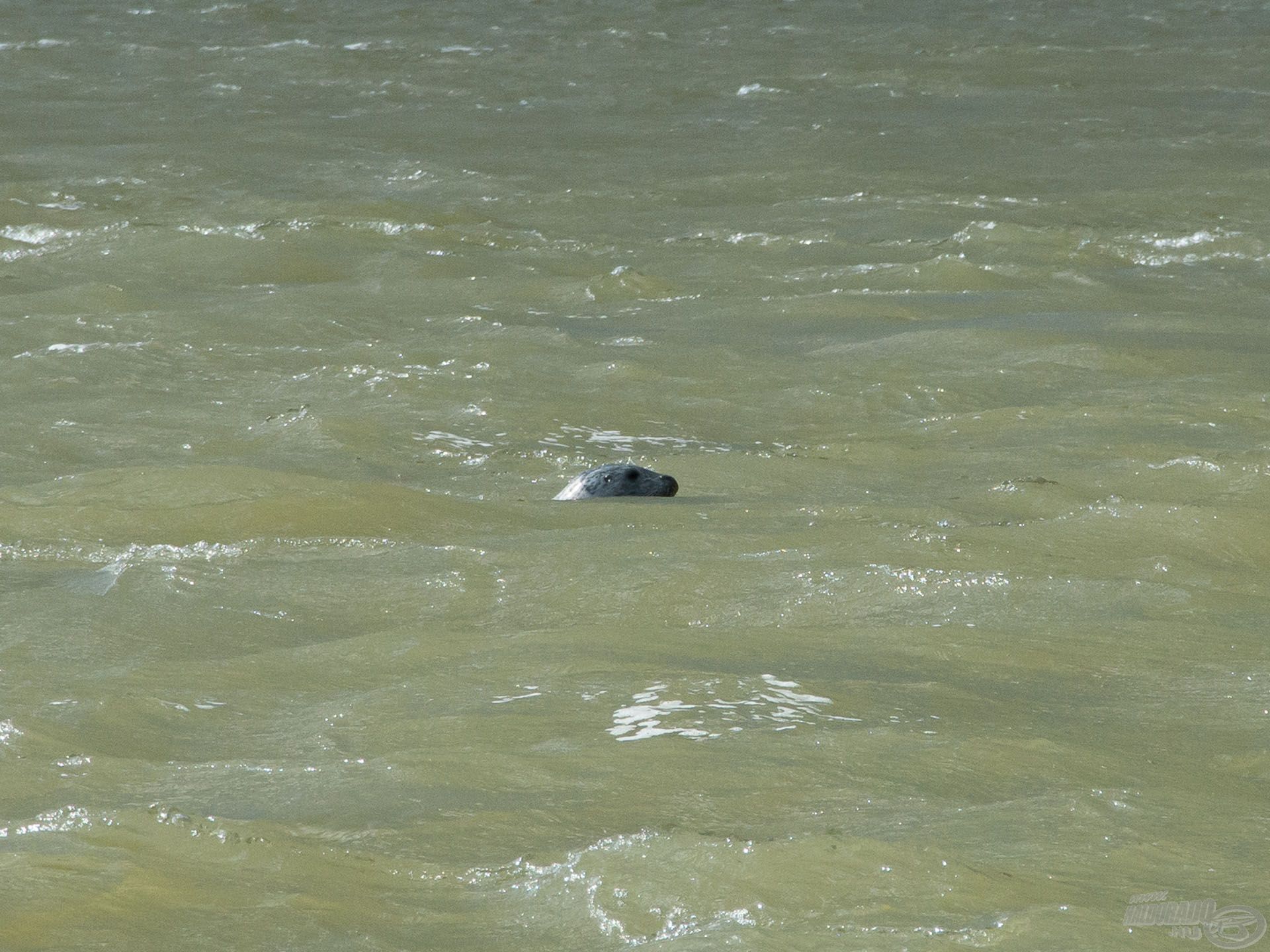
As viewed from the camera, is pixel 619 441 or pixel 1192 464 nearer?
pixel 1192 464

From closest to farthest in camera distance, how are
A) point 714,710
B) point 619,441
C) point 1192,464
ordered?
point 714,710
point 1192,464
point 619,441

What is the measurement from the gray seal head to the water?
0.33 feet

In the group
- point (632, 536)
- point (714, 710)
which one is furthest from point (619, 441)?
point (714, 710)

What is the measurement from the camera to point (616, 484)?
4.17 metres

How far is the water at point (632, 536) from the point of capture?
2188 mm

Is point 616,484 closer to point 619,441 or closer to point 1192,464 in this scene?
point 619,441

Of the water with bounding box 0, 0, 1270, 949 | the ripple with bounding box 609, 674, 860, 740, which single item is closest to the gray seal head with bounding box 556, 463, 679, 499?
the water with bounding box 0, 0, 1270, 949

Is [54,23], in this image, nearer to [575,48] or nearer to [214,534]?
[575,48]

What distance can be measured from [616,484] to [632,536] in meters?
0.45

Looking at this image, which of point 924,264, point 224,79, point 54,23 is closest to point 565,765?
point 924,264

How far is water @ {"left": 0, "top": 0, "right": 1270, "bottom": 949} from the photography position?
219 centimetres

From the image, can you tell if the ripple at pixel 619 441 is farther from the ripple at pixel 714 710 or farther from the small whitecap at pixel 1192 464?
the ripple at pixel 714 710

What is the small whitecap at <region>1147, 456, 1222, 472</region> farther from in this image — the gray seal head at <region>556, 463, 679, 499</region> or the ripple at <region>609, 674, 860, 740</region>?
the ripple at <region>609, 674, 860, 740</region>

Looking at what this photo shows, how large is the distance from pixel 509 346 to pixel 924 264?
1919 millimetres
